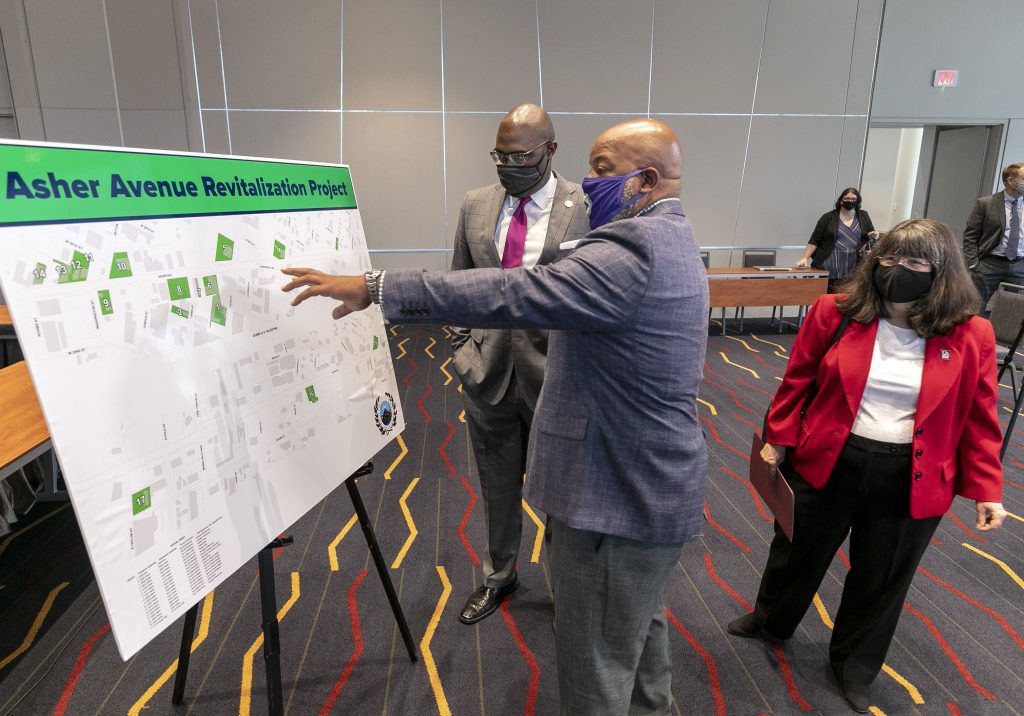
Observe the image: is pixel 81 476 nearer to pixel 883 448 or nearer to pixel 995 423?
pixel 883 448

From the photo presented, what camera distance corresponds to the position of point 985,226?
5156 mm

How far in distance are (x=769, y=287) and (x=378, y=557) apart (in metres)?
5.80

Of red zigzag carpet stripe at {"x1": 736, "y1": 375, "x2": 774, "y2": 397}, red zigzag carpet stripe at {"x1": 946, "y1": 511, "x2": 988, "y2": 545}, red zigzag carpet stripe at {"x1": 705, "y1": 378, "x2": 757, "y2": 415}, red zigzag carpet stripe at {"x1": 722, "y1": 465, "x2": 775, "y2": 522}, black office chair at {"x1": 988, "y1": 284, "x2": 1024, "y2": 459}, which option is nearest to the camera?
red zigzag carpet stripe at {"x1": 946, "y1": 511, "x2": 988, "y2": 545}

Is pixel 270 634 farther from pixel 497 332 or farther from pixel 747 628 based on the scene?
pixel 747 628

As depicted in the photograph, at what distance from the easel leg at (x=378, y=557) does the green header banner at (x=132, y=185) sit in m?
0.80

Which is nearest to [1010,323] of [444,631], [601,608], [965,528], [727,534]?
[965,528]

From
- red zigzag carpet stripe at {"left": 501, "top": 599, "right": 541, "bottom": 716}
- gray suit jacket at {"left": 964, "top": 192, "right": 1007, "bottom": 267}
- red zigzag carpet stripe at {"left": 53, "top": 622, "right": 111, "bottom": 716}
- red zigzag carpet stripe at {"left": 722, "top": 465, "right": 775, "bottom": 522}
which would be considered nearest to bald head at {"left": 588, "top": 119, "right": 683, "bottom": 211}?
red zigzag carpet stripe at {"left": 501, "top": 599, "right": 541, "bottom": 716}

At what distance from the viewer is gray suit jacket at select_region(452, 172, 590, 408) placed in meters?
1.93

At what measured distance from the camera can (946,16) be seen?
6.66 m

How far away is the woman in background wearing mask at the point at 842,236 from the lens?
620cm

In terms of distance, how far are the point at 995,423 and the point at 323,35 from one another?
6584 mm

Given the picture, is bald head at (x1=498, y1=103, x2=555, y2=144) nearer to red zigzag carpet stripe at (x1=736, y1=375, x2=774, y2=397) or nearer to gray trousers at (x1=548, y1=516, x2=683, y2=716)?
gray trousers at (x1=548, y1=516, x2=683, y2=716)

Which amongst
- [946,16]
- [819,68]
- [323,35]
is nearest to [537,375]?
[323,35]

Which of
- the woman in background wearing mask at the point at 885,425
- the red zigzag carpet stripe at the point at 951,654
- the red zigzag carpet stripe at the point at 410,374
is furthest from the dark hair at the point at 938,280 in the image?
the red zigzag carpet stripe at the point at 410,374
